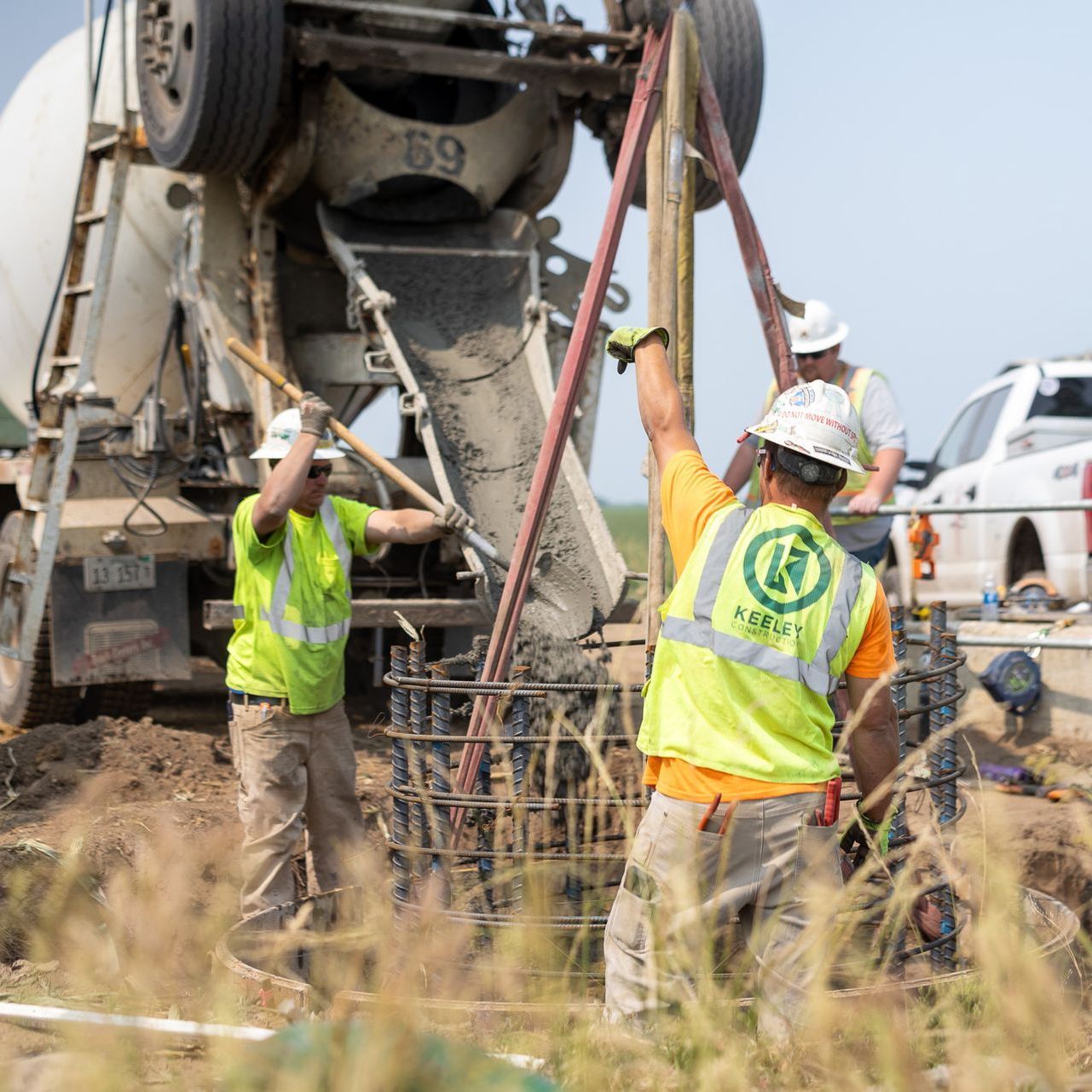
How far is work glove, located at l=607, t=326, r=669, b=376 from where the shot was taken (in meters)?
3.43

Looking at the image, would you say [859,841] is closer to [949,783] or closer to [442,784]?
[949,783]

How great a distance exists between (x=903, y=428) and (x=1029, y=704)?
1739 millimetres

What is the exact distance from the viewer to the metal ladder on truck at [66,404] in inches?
272

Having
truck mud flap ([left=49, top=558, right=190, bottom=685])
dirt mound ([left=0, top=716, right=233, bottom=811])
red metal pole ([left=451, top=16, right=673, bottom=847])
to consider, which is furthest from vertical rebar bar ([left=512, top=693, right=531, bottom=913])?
truck mud flap ([left=49, top=558, right=190, bottom=685])

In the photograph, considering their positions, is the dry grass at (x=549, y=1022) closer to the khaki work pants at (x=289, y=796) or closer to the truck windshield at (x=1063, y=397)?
the khaki work pants at (x=289, y=796)

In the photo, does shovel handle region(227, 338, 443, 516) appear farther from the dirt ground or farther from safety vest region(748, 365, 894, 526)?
safety vest region(748, 365, 894, 526)

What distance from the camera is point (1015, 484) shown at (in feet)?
28.5

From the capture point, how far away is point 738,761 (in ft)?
9.47

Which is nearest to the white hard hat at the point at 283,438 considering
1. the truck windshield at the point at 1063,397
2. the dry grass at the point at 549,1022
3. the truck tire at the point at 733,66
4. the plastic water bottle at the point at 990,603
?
the dry grass at the point at 549,1022

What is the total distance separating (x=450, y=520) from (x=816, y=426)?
219 cm

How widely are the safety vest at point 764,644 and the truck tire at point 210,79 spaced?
4.22 m

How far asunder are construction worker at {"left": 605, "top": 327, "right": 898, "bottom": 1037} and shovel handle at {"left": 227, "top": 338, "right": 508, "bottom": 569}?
2.06m

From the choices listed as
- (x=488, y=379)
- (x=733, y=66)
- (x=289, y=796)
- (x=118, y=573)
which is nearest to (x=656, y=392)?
(x=289, y=796)

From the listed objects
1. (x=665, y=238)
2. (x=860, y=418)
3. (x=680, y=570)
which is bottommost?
(x=680, y=570)
